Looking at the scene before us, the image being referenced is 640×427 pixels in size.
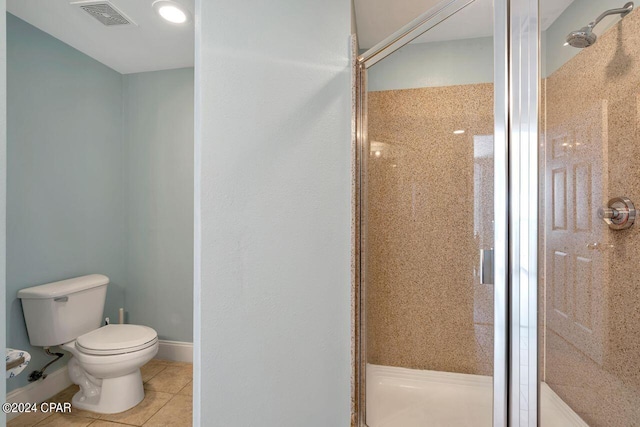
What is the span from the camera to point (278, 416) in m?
1.31

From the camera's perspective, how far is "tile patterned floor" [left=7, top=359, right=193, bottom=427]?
1.81 metres

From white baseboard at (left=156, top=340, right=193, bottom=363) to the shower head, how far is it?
280 centimetres

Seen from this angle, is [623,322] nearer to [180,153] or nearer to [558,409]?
[558,409]

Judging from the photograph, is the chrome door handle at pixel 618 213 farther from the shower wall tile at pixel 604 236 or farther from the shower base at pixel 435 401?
the shower base at pixel 435 401

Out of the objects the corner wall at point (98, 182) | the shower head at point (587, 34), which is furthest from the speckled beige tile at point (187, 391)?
the shower head at point (587, 34)

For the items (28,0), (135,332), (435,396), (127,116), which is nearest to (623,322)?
(435,396)

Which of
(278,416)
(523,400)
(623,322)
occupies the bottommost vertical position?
(278,416)

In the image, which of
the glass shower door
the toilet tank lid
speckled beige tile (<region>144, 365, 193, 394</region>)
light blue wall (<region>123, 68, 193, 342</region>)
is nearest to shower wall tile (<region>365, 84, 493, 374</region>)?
the glass shower door

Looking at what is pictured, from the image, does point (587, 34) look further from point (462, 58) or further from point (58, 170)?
point (58, 170)

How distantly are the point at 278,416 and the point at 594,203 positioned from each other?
4.36 ft

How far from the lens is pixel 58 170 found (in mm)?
2041

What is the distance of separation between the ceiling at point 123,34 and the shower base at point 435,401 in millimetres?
2296

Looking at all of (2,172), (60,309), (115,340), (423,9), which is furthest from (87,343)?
(423,9)

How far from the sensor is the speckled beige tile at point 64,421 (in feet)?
5.88
